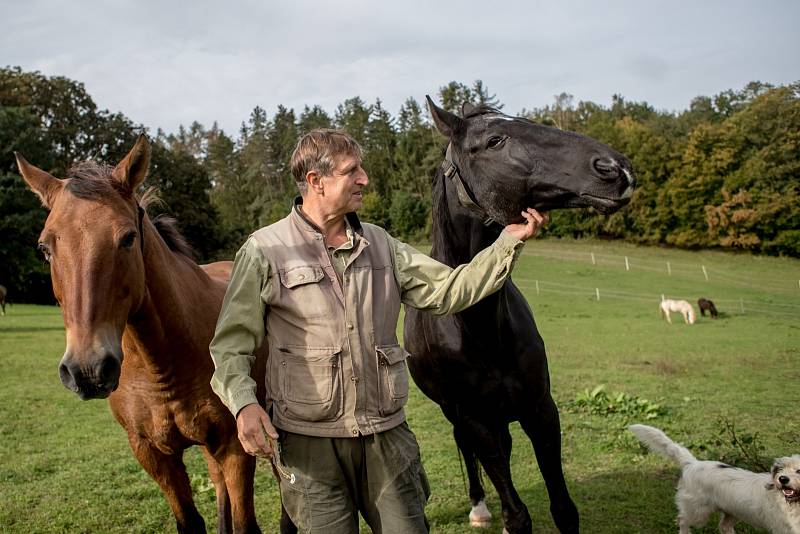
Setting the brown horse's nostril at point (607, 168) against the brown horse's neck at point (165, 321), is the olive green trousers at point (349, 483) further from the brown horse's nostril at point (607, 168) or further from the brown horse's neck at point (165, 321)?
the brown horse's nostril at point (607, 168)

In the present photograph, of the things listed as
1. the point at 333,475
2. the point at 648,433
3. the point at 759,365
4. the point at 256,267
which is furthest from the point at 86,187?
the point at 759,365

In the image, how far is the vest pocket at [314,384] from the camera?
2.32 metres

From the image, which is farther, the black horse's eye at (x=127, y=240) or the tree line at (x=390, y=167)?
the tree line at (x=390, y=167)

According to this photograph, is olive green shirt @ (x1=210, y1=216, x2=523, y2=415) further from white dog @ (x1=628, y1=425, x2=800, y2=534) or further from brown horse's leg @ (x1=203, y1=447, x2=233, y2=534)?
white dog @ (x1=628, y1=425, x2=800, y2=534)

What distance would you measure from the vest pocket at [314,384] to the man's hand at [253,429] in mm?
169

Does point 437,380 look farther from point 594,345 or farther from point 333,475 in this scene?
point 594,345

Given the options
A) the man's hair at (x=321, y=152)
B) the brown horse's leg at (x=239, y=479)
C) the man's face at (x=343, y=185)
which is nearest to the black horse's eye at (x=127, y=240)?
the man's hair at (x=321, y=152)

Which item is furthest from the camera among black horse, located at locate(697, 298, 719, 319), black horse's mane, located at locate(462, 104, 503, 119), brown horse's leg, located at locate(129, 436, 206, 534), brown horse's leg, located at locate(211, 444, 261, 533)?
black horse, located at locate(697, 298, 719, 319)

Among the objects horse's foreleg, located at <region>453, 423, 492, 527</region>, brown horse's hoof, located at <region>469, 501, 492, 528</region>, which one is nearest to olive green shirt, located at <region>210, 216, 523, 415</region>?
horse's foreleg, located at <region>453, 423, 492, 527</region>

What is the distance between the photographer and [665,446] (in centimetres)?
481

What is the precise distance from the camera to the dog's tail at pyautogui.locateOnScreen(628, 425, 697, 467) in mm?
4660

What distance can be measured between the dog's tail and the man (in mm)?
2937

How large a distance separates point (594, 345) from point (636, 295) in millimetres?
14370

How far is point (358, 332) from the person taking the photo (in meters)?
2.37
